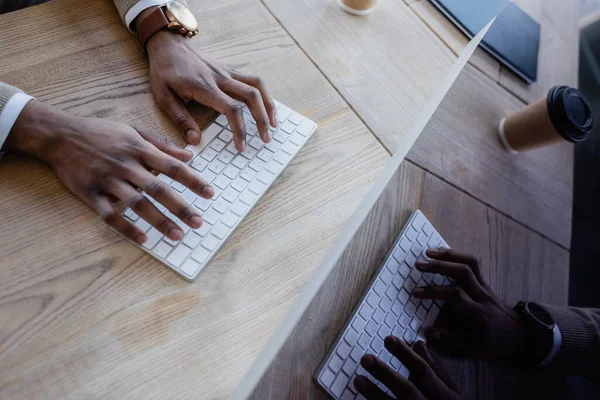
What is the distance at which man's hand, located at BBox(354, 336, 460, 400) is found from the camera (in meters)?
0.45

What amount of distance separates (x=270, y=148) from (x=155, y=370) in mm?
356

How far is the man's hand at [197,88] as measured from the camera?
63cm

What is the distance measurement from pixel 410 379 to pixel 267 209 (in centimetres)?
30

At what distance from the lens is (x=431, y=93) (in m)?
0.76

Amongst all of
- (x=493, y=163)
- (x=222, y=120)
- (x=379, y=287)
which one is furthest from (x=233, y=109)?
(x=493, y=163)

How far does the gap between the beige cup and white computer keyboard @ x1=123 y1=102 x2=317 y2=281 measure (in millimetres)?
336

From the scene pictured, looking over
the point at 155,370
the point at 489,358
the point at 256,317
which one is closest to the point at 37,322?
the point at 155,370

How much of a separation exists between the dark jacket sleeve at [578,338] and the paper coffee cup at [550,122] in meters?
0.28

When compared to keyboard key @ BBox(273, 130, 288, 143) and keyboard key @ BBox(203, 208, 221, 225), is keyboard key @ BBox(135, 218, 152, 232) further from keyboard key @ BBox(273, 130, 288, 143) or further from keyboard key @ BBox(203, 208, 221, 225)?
keyboard key @ BBox(273, 130, 288, 143)

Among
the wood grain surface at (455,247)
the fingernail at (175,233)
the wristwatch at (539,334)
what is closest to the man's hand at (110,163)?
the fingernail at (175,233)

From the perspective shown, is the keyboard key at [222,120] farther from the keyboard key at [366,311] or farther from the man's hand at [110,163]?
the keyboard key at [366,311]

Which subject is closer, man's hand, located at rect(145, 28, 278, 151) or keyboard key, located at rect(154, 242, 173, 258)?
keyboard key, located at rect(154, 242, 173, 258)

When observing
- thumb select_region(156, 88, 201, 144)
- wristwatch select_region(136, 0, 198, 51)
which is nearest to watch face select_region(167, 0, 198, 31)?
wristwatch select_region(136, 0, 198, 51)

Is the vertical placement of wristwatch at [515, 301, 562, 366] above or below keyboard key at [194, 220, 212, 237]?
above
